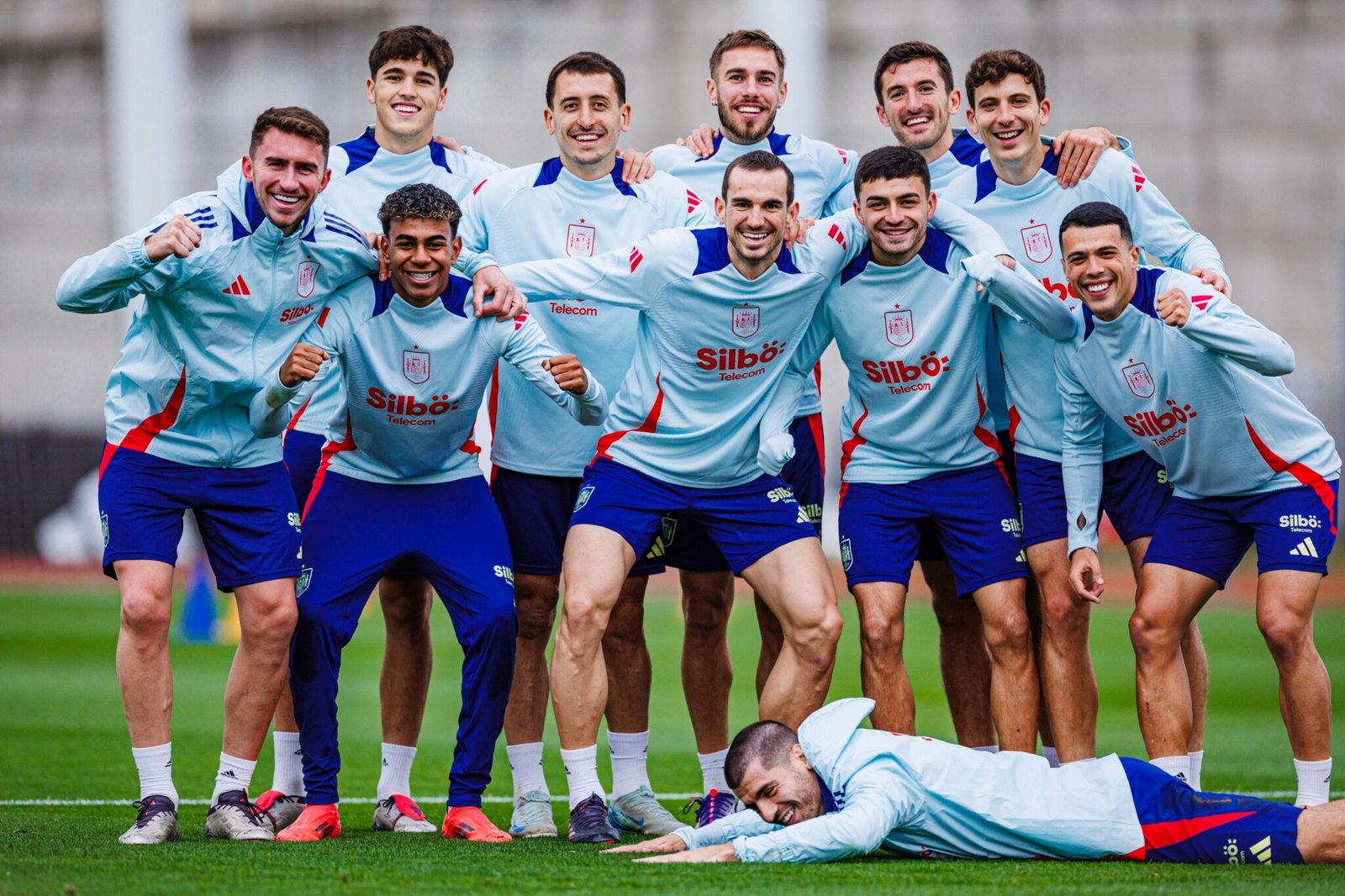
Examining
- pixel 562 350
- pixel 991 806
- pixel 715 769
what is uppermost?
pixel 562 350

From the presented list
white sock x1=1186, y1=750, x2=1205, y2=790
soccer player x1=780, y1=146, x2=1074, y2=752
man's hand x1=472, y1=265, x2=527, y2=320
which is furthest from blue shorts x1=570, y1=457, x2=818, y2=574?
white sock x1=1186, y1=750, x2=1205, y2=790

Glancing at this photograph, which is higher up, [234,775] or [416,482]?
[416,482]

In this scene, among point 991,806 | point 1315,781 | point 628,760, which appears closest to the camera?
point 991,806

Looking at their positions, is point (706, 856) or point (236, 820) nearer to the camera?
point (706, 856)

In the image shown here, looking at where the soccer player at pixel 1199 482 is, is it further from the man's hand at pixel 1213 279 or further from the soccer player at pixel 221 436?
the soccer player at pixel 221 436

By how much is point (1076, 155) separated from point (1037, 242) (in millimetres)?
427

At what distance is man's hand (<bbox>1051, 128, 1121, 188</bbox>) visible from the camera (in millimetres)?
7086

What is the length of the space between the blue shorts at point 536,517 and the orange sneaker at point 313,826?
1373 mm

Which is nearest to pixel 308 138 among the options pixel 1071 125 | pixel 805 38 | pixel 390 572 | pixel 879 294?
pixel 390 572

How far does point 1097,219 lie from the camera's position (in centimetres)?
653

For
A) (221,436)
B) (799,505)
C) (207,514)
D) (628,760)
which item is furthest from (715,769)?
(221,436)

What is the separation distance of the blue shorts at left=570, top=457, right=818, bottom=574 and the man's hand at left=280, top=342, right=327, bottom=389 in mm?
1304

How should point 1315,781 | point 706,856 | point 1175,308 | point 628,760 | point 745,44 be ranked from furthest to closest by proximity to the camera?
point 745,44 → point 628,760 → point 1315,781 → point 1175,308 → point 706,856

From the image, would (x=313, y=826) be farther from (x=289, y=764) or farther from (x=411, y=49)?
(x=411, y=49)
